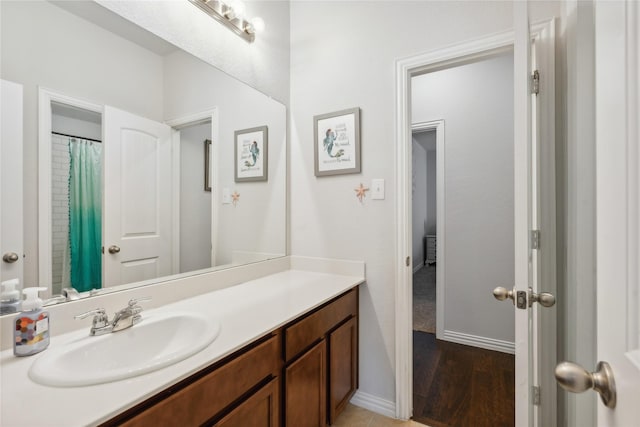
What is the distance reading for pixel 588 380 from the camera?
0.47 meters

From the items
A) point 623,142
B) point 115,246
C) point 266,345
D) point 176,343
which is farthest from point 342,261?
point 623,142

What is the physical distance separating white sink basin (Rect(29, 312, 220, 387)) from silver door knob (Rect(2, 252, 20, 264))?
313mm

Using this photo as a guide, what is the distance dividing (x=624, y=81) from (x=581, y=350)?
94 centimetres

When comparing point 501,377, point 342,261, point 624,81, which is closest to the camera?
point 624,81

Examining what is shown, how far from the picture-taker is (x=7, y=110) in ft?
3.00

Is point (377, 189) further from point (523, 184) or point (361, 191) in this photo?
point (523, 184)

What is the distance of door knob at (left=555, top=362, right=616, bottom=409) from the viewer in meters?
0.45

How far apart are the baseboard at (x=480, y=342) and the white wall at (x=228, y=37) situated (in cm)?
240

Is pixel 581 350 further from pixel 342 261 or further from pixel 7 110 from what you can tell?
pixel 7 110

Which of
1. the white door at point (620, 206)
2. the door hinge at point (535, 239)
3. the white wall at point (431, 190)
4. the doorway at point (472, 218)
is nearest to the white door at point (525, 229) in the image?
the door hinge at point (535, 239)

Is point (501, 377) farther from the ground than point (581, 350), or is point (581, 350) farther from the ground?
point (581, 350)

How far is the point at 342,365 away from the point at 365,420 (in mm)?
394

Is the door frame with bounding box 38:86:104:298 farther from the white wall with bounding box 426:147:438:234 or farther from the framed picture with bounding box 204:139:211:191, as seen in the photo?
the white wall with bounding box 426:147:438:234

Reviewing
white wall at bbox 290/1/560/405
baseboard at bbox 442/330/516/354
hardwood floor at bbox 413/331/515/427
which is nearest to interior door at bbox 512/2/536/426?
white wall at bbox 290/1/560/405
